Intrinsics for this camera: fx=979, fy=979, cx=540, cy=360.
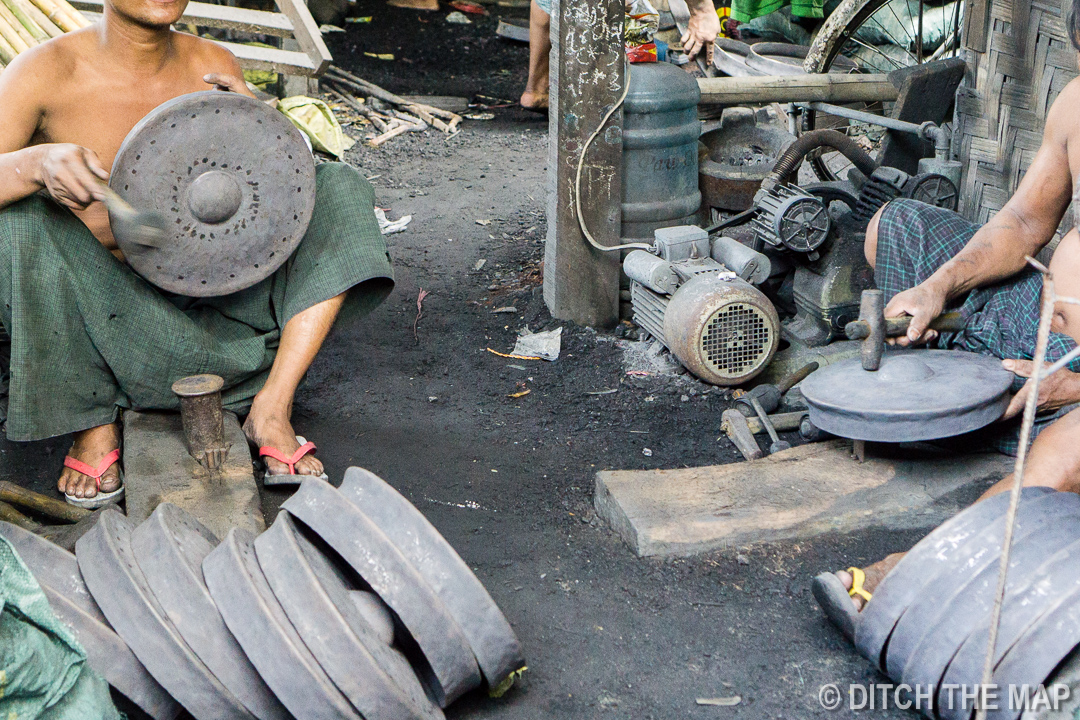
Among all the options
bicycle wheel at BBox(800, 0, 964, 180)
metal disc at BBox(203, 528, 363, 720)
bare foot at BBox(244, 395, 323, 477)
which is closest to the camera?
metal disc at BBox(203, 528, 363, 720)

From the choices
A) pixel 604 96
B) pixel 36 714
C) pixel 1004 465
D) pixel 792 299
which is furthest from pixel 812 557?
pixel 604 96

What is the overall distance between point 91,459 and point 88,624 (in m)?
1.31

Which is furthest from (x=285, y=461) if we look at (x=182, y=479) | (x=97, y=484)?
(x=97, y=484)

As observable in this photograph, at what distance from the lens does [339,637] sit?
1.83m

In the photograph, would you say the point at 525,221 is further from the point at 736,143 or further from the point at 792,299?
the point at 792,299

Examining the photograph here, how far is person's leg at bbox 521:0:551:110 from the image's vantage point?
696 cm

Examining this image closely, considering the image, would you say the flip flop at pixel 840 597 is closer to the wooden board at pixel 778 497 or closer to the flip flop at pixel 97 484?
the wooden board at pixel 778 497

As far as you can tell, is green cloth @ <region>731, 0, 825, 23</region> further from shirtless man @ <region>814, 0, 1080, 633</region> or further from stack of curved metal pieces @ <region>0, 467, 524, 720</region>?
stack of curved metal pieces @ <region>0, 467, 524, 720</region>

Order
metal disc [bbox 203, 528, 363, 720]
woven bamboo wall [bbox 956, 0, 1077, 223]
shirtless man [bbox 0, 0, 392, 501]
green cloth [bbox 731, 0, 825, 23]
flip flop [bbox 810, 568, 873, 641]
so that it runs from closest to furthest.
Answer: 1. metal disc [bbox 203, 528, 363, 720]
2. flip flop [bbox 810, 568, 873, 641]
3. shirtless man [bbox 0, 0, 392, 501]
4. woven bamboo wall [bbox 956, 0, 1077, 223]
5. green cloth [bbox 731, 0, 825, 23]

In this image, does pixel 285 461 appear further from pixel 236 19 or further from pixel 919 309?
pixel 236 19

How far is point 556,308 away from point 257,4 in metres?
6.02

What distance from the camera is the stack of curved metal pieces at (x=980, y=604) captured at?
182cm

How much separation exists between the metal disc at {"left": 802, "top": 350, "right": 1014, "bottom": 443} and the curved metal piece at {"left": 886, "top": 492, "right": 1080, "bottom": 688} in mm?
588

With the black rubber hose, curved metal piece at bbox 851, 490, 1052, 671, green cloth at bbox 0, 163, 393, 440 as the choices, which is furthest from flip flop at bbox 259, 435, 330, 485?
the black rubber hose
